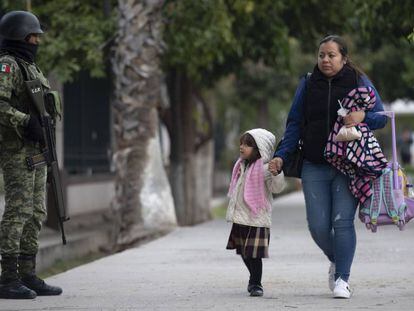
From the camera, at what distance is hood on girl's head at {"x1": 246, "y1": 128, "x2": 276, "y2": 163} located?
8.18 m

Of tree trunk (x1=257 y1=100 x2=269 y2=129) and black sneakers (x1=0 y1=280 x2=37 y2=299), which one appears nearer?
black sneakers (x1=0 y1=280 x2=37 y2=299)

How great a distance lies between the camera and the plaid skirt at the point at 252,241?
8062 mm

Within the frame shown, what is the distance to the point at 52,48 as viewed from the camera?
15992mm

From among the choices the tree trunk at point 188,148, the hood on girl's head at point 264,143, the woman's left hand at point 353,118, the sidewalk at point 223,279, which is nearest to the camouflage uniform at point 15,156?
the sidewalk at point 223,279

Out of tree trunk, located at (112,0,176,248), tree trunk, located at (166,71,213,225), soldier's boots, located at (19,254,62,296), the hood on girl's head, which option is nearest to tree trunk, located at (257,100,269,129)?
tree trunk, located at (166,71,213,225)

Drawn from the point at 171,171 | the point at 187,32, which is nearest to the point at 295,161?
the point at 187,32

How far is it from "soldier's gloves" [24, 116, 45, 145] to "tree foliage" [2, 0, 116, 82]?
787cm

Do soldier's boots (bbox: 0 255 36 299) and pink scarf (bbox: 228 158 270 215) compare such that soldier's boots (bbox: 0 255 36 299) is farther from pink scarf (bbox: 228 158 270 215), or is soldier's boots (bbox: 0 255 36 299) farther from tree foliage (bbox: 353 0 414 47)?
tree foliage (bbox: 353 0 414 47)

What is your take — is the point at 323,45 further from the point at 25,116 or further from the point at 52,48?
the point at 52,48

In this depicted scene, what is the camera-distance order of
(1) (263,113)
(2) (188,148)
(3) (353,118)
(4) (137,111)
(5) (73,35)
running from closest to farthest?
(3) (353,118), (4) (137,111), (5) (73,35), (2) (188,148), (1) (263,113)

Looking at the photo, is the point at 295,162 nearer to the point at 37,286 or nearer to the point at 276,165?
the point at 276,165

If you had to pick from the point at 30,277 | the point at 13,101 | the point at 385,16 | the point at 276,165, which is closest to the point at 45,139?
the point at 13,101

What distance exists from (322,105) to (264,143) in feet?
1.82

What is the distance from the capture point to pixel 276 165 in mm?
7895
